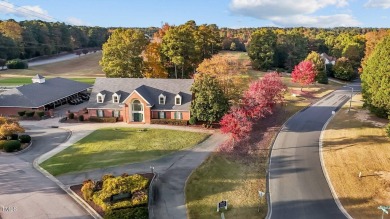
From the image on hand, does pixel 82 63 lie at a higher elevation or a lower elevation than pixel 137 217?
higher

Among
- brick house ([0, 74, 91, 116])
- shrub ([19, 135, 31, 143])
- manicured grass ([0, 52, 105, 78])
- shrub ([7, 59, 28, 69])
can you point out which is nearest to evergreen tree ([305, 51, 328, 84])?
brick house ([0, 74, 91, 116])

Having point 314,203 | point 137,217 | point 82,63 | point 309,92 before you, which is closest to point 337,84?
point 309,92

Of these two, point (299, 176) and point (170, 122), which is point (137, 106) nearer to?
point (170, 122)

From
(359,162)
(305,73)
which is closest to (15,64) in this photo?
(305,73)

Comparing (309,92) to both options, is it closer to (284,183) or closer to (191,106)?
(191,106)

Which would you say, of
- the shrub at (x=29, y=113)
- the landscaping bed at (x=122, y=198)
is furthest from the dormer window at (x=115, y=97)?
the landscaping bed at (x=122, y=198)

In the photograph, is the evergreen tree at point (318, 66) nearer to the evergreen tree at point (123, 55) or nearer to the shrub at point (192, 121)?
the evergreen tree at point (123, 55)

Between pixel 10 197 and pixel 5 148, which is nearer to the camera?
pixel 10 197
